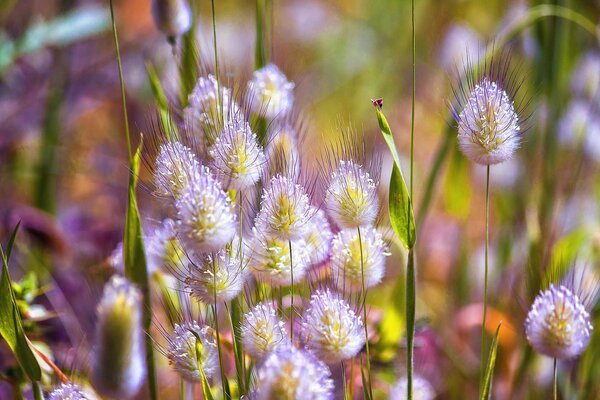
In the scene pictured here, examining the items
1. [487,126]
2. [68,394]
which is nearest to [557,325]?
[487,126]

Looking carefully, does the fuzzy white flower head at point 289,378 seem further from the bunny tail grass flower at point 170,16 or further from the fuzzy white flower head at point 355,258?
the bunny tail grass flower at point 170,16

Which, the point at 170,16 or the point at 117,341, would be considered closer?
the point at 117,341

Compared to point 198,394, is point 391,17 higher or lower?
higher

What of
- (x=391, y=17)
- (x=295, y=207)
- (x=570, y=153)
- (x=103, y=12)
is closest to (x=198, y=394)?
(x=295, y=207)

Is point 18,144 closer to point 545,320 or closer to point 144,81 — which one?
point 144,81

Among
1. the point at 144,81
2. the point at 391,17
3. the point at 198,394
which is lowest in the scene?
the point at 198,394

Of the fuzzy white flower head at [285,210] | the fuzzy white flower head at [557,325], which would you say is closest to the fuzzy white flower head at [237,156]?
the fuzzy white flower head at [285,210]

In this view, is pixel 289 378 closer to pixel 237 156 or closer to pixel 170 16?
pixel 237 156
